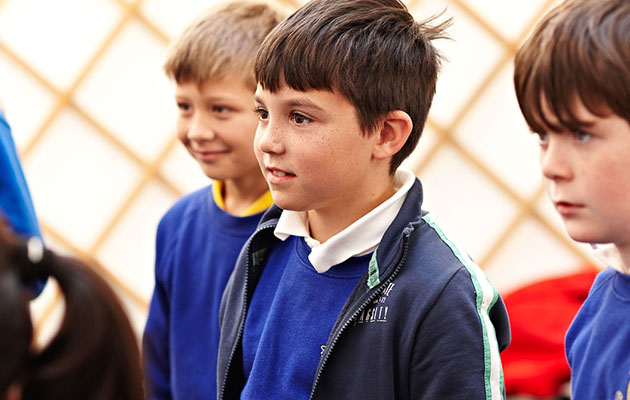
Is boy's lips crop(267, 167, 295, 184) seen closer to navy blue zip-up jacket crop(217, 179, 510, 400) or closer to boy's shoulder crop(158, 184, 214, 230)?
navy blue zip-up jacket crop(217, 179, 510, 400)

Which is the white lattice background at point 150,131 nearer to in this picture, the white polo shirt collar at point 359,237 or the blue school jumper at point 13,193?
the blue school jumper at point 13,193

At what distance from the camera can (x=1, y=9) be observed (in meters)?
1.82

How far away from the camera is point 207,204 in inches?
39.8

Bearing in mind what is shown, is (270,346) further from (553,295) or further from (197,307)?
(553,295)

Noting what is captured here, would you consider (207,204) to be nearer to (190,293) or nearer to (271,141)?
(190,293)

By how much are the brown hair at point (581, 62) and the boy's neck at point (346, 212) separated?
0.18m

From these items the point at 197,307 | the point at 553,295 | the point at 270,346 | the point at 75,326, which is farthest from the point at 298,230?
the point at 553,295

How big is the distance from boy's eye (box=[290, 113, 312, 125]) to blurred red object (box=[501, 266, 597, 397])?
2.77ft

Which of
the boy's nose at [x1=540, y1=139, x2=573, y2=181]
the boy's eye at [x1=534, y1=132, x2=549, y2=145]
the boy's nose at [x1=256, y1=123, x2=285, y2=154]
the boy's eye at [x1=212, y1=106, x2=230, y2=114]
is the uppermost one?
the boy's eye at [x1=534, y1=132, x2=549, y2=145]

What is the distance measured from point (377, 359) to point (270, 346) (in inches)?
4.5

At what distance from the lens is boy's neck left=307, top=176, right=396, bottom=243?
76cm

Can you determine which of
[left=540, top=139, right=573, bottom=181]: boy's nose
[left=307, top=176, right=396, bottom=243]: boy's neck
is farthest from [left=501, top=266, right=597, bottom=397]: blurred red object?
[left=540, top=139, right=573, bottom=181]: boy's nose

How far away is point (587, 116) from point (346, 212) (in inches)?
9.6

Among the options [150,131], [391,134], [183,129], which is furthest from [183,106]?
[150,131]
